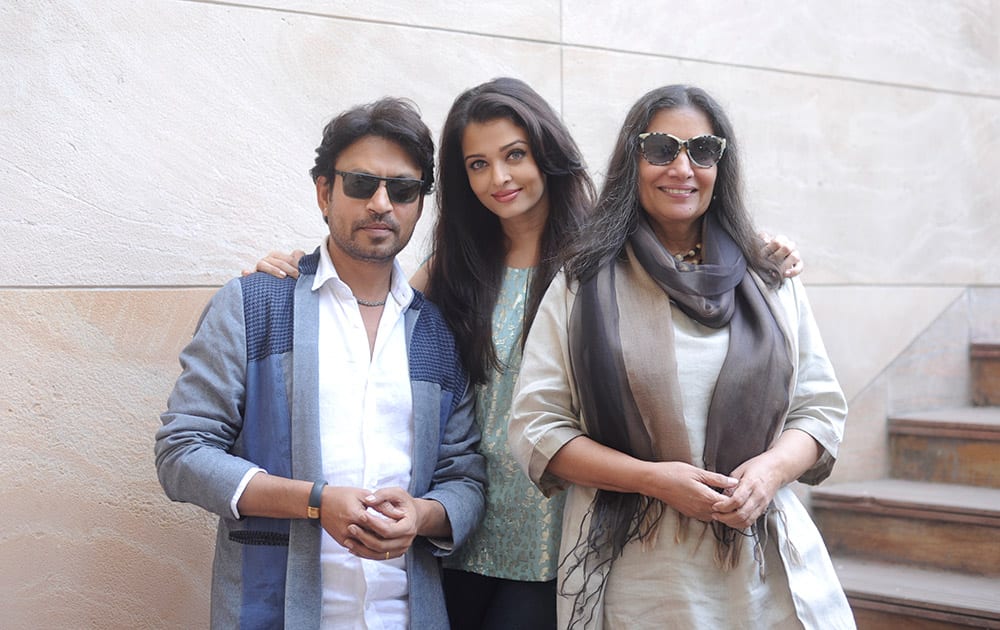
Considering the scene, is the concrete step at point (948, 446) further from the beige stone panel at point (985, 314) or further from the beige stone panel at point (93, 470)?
the beige stone panel at point (93, 470)

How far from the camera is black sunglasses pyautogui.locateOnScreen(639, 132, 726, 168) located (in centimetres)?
262

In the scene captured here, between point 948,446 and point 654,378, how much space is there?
2.88 metres

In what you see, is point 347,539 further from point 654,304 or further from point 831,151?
point 831,151

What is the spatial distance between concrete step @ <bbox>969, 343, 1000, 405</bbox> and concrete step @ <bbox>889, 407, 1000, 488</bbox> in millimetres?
92

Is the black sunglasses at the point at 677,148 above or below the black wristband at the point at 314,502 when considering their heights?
above

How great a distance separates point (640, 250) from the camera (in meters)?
2.61

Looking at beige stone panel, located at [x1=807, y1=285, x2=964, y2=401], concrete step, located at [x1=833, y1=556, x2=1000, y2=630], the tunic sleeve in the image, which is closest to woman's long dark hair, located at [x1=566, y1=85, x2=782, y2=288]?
the tunic sleeve

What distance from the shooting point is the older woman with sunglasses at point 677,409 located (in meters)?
2.46

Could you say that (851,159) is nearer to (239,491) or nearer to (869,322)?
(869,322)

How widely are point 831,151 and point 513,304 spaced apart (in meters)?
2.74

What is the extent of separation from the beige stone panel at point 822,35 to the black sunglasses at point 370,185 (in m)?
1.78

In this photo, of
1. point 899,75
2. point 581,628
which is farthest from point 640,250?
point 899,75

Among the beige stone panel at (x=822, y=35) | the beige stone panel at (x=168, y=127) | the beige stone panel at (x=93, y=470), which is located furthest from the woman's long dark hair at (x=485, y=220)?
the beige stone panel at (x=822, y=35)

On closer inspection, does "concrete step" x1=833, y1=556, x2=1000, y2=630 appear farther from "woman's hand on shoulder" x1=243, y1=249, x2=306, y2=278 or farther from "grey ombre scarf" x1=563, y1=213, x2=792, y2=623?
"woman's hand on shoulder" x1=243, y1=249, x2=306, y2=278
